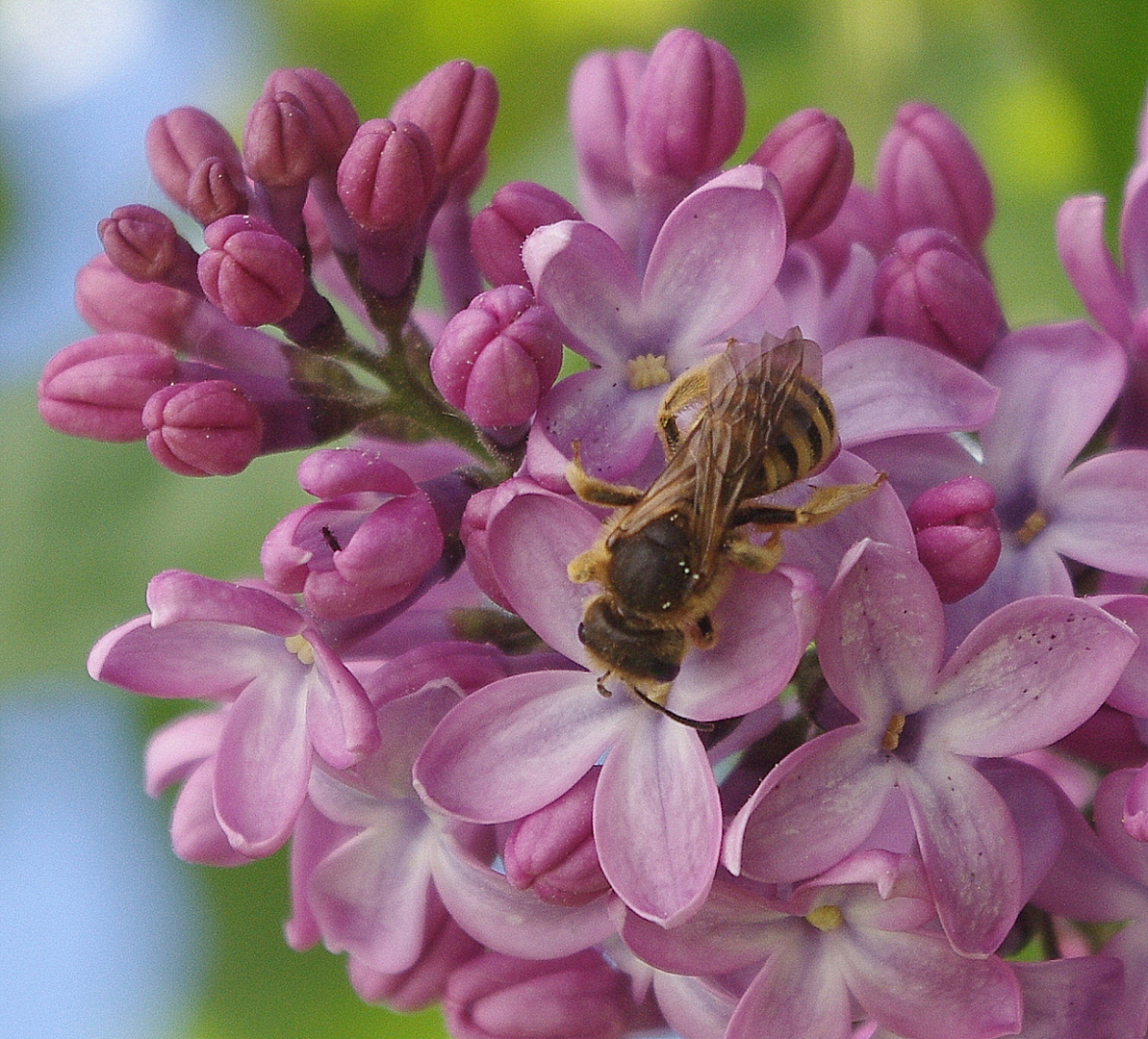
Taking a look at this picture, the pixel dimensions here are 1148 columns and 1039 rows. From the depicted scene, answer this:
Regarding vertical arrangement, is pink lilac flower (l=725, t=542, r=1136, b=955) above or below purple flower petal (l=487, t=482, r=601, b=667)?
below

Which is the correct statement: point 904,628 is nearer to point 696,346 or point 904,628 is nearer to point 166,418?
point 696,346

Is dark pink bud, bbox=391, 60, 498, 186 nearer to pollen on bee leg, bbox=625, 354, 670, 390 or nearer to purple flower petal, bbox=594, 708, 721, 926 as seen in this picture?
pollen on bee leg, bbox=625, 354, 670, 390

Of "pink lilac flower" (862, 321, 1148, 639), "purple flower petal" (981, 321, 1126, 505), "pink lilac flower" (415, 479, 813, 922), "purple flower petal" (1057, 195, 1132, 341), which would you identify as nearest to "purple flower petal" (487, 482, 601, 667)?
"pink lilac flower" (415, 479, 813, 922)

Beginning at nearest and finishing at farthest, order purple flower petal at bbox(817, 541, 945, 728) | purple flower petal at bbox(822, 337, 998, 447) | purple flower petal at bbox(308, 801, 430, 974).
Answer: purple flower petal at bbox(817, 541, 945, 728)
purple flower petal at bbox(822, 337, 998, 447)
purple flower petal at bbox(308, 801, 430, 974)

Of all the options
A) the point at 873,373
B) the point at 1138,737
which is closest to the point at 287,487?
the point at 873,373

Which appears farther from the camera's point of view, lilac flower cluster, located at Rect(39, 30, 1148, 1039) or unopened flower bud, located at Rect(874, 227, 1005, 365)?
unopened flower bud, located at Rect(874, 227, 1005, 365)

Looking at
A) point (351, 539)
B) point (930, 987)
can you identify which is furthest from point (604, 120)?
point (930, 987)

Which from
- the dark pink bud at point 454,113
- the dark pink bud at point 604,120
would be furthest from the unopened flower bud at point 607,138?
the dark pink bud at point 454,113
